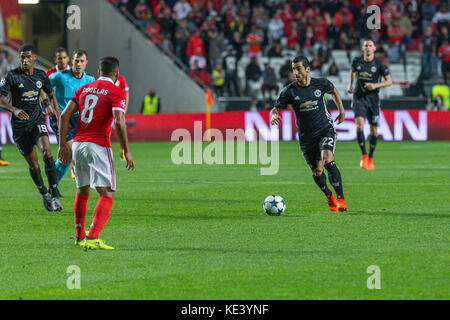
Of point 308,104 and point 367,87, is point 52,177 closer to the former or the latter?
point 308,104

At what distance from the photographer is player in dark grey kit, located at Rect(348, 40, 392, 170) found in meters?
18.1

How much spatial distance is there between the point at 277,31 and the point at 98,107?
80.5 feet

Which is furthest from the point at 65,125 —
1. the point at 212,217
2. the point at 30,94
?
the point at 30,94

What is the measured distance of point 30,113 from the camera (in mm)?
12547

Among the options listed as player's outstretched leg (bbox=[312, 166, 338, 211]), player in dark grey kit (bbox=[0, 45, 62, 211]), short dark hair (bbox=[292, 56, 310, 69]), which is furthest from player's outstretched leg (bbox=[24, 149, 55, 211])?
short dark hair (bbox=[292, 56, 310, 69])

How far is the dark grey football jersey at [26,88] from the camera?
12578mm

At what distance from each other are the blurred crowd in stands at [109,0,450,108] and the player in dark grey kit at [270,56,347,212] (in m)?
19.2

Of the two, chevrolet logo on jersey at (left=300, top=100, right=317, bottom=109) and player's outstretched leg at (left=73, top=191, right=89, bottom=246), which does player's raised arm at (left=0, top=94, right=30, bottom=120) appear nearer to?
player's outstretched leg at (left=73, top=191, right=89, bottom=246)

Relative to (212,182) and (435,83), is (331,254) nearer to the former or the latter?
(212,182)

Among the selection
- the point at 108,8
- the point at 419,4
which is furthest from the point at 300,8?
the point at 108,8

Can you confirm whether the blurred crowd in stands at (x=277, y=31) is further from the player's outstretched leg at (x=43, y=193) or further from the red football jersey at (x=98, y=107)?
the red football jersey at (x=98, y=107)

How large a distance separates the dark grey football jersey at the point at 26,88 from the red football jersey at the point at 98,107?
12.6 feet

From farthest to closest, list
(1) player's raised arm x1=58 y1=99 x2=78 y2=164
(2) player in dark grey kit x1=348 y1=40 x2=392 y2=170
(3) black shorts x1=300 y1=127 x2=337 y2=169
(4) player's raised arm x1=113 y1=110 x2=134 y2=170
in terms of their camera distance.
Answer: (2) player in dark grey kit x1=348 y1=40 x2=392 y2=170 → (3) black shorts x1=300 y1=127 x2=337 y2=169 → (1) player's raised arm x1=58 y1=99 x2=78 y2=164 → (4) player's raised arm x1=113 y1=110 x2=134 y2=170

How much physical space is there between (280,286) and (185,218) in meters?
4.43
